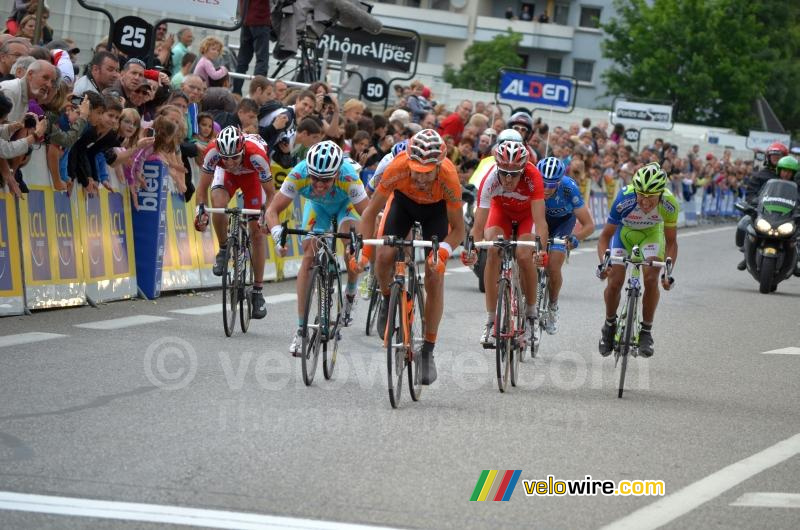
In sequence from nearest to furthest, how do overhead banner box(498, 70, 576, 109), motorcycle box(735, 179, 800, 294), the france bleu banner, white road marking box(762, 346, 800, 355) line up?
1. white road marking box(762, 346, 800, 355)
2. the france bleu banner
3. motorcycle box(735, 179, 800, 294)
4. overhead banner box(498, 70, 576, 109)

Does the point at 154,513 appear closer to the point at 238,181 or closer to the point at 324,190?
the point at 324,190

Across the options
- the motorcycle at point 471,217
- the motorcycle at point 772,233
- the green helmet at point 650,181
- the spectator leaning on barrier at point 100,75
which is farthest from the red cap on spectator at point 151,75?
the motorcycle at point 772,233

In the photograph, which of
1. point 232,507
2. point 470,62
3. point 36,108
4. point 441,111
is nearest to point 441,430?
point 232,507

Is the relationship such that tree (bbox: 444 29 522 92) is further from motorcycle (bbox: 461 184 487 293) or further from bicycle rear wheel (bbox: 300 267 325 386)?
bicycle rear wheel (bbox: 300 267 325 386)

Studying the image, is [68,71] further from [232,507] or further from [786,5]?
[786,5]

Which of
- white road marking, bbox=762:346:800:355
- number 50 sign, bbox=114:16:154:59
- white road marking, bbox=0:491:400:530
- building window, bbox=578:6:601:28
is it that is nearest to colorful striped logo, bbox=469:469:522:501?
white road marking, bbox=0:491:400:530

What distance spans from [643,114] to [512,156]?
3114cm

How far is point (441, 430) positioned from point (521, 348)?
2.59 meters

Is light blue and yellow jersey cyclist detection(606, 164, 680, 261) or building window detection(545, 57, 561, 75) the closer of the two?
light blue and yellow jersey cyclist detection(606, 164, 680, 261)

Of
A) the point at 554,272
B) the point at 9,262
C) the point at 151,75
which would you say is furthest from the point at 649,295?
the point at 151,75

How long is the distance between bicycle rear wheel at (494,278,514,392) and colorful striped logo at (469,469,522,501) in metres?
3.03

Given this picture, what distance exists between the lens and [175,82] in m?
18.6

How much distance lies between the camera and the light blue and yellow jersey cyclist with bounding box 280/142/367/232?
10.7 metres

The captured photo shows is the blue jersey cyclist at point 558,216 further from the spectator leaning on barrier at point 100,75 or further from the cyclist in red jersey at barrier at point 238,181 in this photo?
the spectator leaning on barrier at point 100,75
